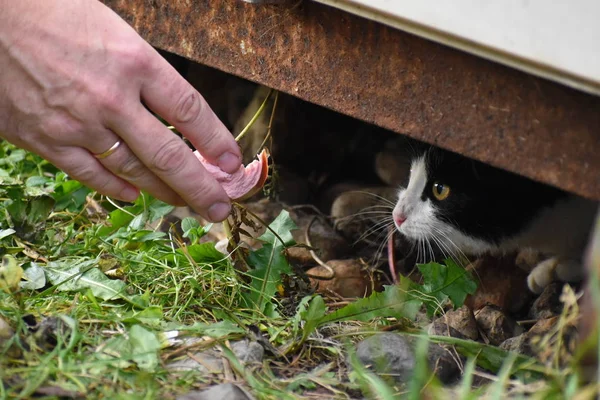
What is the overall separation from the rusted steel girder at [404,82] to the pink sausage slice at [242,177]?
19 centimetres

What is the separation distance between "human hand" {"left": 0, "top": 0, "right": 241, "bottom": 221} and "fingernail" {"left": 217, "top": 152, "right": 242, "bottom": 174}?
4cm

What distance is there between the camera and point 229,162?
146 centimetres

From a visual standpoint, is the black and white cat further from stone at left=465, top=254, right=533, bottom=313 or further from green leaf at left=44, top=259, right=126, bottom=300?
green leaf at left=44, top=259, right=126, bottom=300

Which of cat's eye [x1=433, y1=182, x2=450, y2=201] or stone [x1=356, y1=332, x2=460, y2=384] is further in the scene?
cat's eye [x1=433, y1=182, x2=450, y2=201]

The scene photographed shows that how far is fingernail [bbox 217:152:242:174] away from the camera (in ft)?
4.78

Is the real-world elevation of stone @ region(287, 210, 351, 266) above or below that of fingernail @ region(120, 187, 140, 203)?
below

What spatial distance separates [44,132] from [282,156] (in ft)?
4.25

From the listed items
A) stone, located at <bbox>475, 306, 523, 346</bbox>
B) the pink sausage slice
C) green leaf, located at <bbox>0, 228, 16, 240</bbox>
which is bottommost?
green leaf, located at <bbox>0, 228, 16, 240</bbox>

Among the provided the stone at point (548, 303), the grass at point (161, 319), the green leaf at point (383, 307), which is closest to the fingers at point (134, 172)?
the grass at point (161, 319)

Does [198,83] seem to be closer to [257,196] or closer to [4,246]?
[257,196]

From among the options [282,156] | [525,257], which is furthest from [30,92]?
[525,257]

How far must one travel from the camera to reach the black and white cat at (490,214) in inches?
74.9

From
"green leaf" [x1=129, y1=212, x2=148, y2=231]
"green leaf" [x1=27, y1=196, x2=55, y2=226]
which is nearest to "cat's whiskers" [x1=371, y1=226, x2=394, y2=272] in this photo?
"green leaf" [x1=129, y1=212, x2=148, y2=231]

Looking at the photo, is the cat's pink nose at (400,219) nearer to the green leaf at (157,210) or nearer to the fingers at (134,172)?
the green leaf at (157,210)
